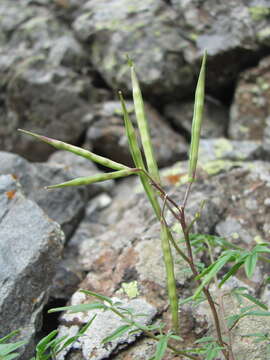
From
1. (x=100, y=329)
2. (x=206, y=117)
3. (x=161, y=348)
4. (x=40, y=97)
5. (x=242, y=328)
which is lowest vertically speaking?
(x=206, y=117)

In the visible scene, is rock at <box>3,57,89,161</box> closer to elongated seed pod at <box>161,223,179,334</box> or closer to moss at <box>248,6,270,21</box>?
moss at <box>248,6,270,21</box>

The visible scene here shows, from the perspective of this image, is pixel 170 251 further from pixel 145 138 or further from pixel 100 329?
pixel 100 329

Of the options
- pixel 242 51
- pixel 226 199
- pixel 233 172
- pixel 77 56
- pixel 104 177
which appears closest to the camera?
pixel 104 177

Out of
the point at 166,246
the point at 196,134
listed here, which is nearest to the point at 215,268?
the point at 166,246

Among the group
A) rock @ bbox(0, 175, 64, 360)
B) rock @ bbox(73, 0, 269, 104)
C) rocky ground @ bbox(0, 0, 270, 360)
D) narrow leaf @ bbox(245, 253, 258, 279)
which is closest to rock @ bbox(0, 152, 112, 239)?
rocky ground @ bbox(0, 0, 270, 360)

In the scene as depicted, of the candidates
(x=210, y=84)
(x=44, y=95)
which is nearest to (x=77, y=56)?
(x=44, y=95)

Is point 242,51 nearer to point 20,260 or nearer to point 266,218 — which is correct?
point 266,218

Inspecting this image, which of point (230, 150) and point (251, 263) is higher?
point (251, 263)
